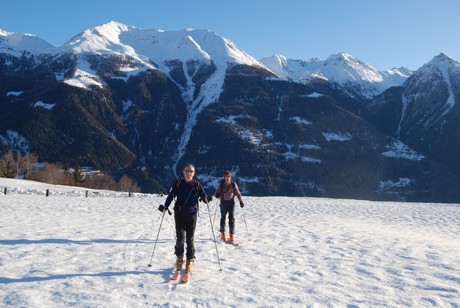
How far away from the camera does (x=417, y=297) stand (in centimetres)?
989

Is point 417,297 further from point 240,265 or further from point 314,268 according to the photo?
point 240,265

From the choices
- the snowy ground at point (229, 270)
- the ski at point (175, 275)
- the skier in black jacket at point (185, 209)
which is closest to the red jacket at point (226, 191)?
the snowy ground at point (229, 270)

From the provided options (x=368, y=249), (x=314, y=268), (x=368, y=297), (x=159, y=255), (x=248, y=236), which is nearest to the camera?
(x=368, y=297)

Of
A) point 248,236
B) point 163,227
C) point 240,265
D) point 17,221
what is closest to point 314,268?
point 240,265

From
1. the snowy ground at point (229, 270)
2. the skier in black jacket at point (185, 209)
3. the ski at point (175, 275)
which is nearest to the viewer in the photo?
the snowy ground at point (229, 270)

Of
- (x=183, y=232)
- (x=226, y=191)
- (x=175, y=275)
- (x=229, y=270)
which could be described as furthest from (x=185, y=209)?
(x=226, y=191)

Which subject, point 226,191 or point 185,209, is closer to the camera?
point 185,209

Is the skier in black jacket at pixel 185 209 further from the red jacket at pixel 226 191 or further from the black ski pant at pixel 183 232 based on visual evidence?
the red jacket at pixel 226 191


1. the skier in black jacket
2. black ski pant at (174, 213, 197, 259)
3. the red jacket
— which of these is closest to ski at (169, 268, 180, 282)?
the skier in black jacket

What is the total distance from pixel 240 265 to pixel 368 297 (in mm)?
4148

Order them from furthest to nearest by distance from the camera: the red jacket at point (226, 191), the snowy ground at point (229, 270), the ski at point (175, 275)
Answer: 1. the red jacket at point (226, 191)
2. the ski at point (175, 275)
3. the snowy ground at point (229, 270)

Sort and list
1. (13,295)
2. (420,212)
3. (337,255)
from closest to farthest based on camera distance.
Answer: (13,295) → (337,255) → (420,212)

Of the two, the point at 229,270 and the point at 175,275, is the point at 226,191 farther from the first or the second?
the point at 175,275

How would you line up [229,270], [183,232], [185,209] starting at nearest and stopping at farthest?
[185,209] < [183,232] < [229,270]
